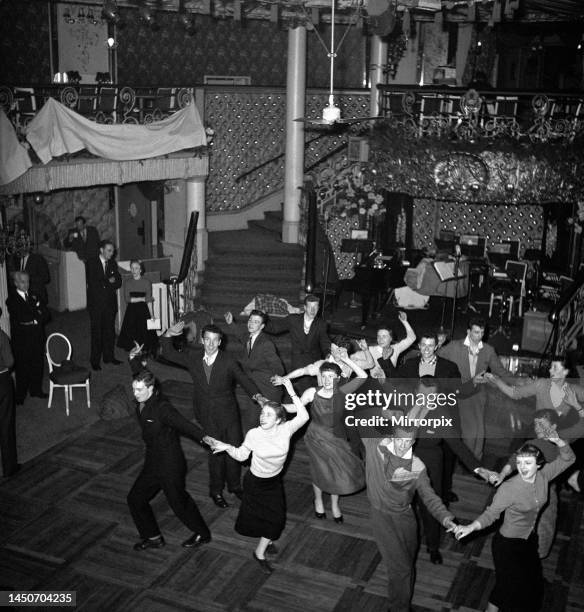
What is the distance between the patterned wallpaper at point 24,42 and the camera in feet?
41.7

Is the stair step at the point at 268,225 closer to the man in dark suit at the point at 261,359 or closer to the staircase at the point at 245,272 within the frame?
the staircase at the point at 245,272

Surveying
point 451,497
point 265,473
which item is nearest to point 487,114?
point 451,497

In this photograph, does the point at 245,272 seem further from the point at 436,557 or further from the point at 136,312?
the point at 436,557

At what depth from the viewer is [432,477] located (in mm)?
6805

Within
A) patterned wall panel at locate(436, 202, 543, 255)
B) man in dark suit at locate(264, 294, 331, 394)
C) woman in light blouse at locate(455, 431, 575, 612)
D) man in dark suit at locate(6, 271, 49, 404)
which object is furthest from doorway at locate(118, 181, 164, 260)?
woman in light blouse at locate(455, 431, 575, 612)

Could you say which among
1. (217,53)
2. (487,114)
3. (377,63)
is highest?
(217,53)

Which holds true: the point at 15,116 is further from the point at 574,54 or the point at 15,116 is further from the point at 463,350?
the point at 574,54

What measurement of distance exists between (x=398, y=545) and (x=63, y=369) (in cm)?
553

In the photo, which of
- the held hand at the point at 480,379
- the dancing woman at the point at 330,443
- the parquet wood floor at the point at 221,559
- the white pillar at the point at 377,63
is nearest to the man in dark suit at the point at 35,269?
the parquet wood floor at the point at 221,559

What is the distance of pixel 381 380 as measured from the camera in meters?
7.73

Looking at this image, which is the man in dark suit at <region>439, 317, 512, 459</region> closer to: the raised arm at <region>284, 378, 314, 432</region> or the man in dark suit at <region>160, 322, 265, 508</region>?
the raised arm at <region>284, 378, 314, 432</region>

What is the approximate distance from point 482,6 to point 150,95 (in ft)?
18.8

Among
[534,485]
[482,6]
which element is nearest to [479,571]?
[534,485]

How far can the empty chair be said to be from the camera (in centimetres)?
983
